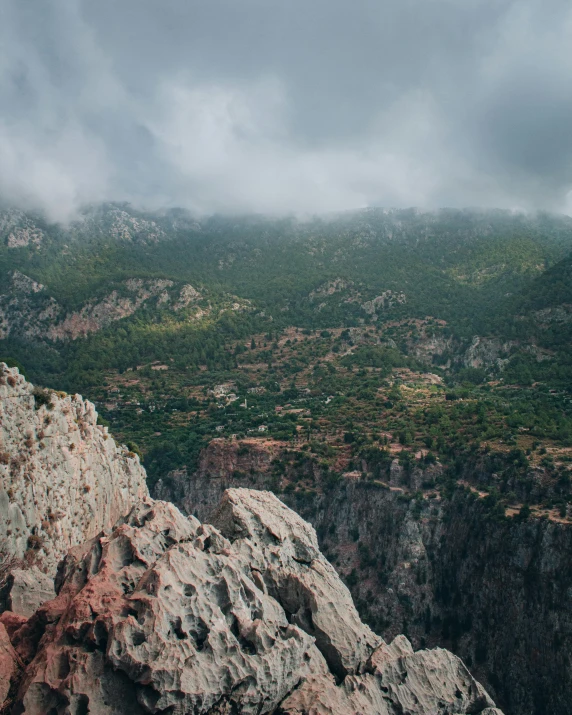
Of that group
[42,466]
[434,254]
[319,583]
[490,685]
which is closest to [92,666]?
[319,583]

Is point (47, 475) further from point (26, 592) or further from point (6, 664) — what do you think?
point (6, 664)

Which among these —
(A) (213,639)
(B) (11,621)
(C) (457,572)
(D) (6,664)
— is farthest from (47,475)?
(C) (457,572)

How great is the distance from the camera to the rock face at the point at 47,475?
30.9 meters

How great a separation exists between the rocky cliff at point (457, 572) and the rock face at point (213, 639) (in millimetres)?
27088

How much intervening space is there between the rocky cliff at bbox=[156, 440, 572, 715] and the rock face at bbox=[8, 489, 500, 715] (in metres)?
27.1

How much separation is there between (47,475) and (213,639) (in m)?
23.3

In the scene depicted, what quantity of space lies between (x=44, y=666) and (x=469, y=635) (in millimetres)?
43957

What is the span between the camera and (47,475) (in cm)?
3503

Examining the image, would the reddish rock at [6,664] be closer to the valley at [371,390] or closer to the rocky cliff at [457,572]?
the rocky cliff at [457,572]


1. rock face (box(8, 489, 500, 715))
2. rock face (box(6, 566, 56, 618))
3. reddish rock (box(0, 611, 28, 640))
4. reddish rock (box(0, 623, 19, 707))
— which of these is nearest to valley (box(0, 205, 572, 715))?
rock face (box(8, 489, 500, 715))

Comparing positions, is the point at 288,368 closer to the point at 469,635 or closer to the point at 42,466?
the point at 469,635

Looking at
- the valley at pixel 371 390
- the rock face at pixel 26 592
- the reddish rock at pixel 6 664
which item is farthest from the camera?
the valley at pixel 371 390

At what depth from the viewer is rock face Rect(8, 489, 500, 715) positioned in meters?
14.3

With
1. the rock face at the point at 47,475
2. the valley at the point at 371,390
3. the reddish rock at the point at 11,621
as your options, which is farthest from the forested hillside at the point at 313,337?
the reddish rock at the point at 11,621
